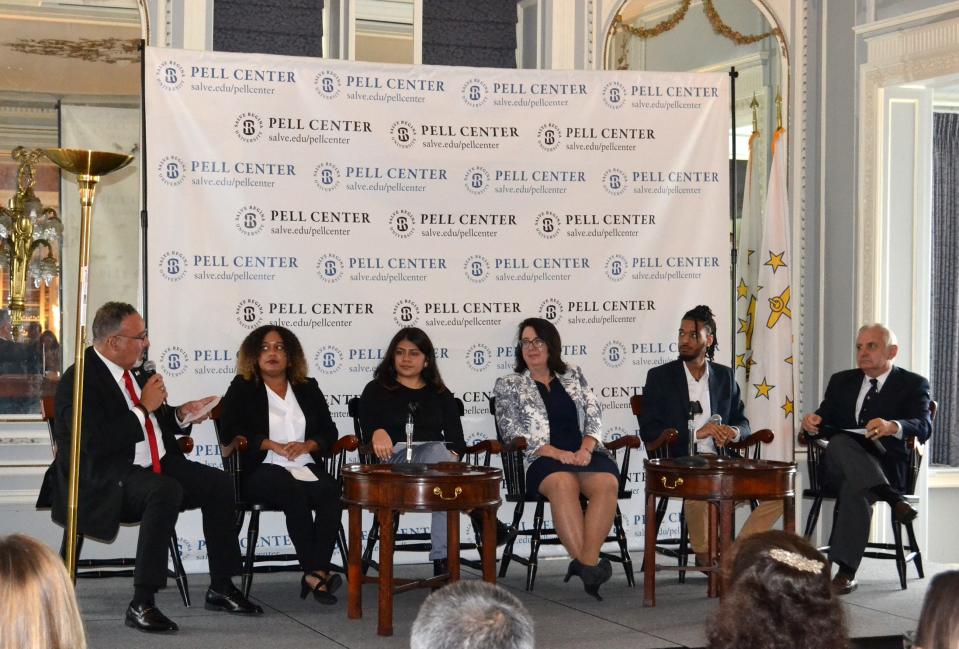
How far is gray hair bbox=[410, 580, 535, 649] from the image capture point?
1728 mm

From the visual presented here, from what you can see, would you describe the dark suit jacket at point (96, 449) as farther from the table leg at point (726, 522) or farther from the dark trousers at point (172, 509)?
the table leg at point (726, 522)

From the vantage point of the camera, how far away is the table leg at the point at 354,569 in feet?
15.6

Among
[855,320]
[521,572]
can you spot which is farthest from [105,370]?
[855,320]

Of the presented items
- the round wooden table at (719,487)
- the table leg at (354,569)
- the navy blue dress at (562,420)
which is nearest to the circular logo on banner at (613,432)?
the navy blue dress at (562,420)

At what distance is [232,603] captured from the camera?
4.98 m

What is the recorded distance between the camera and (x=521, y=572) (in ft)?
19.8

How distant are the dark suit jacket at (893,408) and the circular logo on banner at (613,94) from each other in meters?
1.72

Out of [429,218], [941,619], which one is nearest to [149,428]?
[429,218]

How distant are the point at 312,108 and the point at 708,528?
264 cm

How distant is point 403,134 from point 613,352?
147 cm

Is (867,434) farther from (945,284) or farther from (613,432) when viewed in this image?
(945,284)

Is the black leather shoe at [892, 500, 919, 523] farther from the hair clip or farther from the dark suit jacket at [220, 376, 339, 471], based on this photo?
the hair clip

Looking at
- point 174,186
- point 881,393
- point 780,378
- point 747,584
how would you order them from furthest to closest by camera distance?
point 780,378, point 881,393, point 174,186, point 747,584

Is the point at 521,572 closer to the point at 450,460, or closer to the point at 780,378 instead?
the point at 450,460
